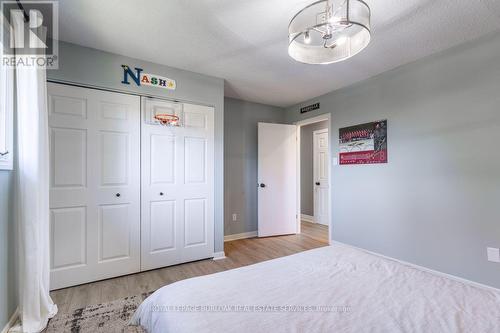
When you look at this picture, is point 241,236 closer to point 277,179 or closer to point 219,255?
point 219,255

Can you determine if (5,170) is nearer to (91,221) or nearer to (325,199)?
(91,221)

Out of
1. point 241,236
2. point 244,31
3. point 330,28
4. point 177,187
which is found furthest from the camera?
point 241,236

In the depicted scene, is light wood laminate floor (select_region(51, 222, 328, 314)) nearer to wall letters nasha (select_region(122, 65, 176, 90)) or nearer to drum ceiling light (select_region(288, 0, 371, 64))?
wall letters nasha (select_region(122, 65, 176, 90))

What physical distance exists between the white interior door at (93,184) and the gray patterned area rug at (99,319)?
1.92 ft

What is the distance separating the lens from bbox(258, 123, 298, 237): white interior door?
4.18 m

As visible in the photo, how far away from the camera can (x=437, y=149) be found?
2.52 meters

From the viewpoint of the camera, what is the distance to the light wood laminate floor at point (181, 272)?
216 cm

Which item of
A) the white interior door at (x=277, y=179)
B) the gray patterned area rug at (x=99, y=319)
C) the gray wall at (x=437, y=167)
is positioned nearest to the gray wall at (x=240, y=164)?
the white interior door at (x=277, y=179)

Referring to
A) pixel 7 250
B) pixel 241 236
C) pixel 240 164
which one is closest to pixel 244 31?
pixel 240 164

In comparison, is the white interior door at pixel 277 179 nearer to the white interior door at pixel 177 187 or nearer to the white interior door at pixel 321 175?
the white interior door at pixel 321 175

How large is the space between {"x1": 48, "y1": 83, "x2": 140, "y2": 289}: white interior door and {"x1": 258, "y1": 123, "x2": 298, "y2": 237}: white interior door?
212 centimetres

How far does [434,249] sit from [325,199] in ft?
8.96

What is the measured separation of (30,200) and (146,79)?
65.2 inches

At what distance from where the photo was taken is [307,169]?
18.8 ft
